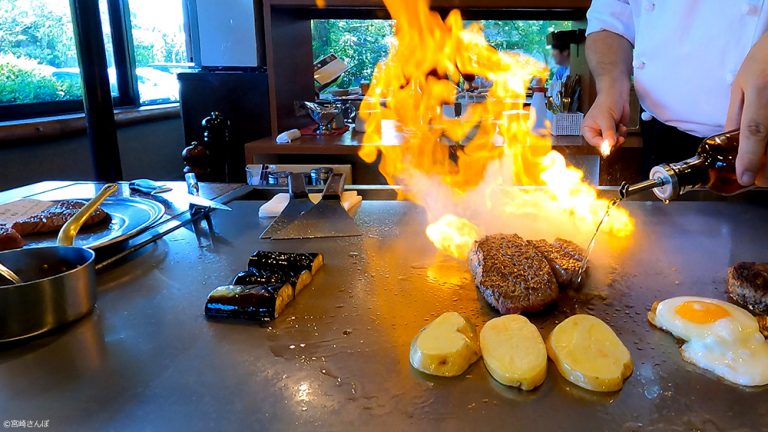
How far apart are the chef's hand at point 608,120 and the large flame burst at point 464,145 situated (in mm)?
189

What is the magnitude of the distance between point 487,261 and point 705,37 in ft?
3.42

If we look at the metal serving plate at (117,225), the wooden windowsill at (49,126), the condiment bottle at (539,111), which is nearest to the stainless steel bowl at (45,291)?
the metal serving plate at (117,225)

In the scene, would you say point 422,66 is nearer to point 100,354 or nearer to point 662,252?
point 662,252

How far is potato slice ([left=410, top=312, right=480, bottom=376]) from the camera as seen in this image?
2.32ft

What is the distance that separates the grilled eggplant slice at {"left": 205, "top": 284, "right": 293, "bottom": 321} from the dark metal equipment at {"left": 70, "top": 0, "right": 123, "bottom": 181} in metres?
1.67

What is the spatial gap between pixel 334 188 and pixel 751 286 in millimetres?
985

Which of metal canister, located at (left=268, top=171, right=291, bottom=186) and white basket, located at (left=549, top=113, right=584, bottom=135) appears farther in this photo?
white basket, located at (left=549, top=113, right=584, bottom=135)

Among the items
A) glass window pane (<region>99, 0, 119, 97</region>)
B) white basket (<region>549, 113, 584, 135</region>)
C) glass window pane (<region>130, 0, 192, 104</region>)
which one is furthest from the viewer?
glass window pane (<region>130, 0, 192, 104</region>)

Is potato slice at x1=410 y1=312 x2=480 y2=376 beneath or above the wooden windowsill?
beneath

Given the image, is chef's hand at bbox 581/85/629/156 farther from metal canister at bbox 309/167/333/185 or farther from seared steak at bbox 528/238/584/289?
metal canister at bbox 309/167/333/185

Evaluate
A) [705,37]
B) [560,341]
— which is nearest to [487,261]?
[560,341]

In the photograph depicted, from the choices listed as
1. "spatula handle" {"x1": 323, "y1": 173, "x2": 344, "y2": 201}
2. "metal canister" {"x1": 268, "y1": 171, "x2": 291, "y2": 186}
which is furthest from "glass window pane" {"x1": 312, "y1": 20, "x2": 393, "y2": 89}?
"spatula handle" {"x1": 323, "y1": 173, "x2": 344, "y2": 201}

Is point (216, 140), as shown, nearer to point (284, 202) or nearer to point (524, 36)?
point (284, 202)

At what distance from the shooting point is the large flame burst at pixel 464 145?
4.59 feet
